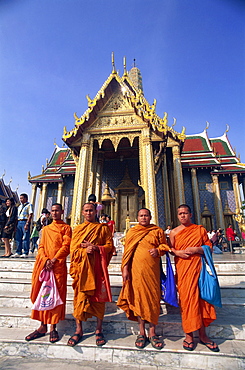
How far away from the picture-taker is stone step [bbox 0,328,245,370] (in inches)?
68.5

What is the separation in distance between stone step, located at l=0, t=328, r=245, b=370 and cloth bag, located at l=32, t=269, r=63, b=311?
0.32 meters

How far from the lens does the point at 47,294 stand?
2088 millimetres

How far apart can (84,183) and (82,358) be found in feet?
22.0

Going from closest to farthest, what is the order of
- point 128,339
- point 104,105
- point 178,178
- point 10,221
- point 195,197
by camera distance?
point 128,339 < point 10,221 < point 104,105 < point 178,178 < point 195,197

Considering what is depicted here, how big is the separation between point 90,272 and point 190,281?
955 mm

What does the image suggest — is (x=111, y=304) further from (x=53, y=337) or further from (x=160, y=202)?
(x=160, y=202)

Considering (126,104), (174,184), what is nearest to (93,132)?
(126,104)

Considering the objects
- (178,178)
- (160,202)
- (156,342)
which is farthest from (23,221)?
(178,178)

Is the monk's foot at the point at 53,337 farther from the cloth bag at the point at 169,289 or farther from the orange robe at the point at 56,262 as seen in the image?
the cloth bag at the point at 169,289

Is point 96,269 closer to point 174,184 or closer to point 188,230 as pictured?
point 188,230

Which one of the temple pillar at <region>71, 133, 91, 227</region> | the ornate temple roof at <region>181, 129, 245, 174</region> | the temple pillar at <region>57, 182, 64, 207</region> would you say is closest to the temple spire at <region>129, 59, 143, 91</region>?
the ornate temple roof at <region>181, 129, 245, 174</region>

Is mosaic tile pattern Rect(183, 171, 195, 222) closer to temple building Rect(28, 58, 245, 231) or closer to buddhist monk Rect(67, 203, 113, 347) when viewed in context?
temple building Rect(28, 58, 245, 231)

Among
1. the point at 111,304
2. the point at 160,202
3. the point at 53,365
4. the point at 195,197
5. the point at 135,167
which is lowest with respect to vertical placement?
the point at 53,365

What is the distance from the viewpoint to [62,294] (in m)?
2.14
